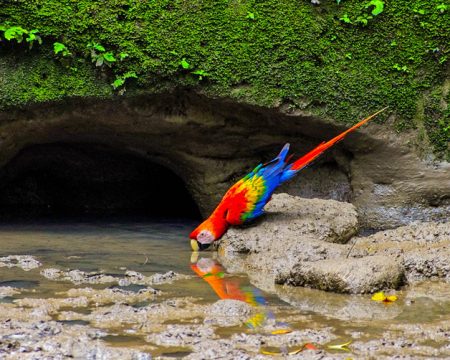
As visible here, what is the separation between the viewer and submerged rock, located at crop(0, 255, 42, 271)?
18.7ft

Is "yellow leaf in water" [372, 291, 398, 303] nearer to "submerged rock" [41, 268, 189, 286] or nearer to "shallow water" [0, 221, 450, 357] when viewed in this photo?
"shallow water" [0, 221, 450, 357]

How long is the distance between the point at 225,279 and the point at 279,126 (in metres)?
2.87

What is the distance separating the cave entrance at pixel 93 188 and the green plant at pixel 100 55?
2.20 meters

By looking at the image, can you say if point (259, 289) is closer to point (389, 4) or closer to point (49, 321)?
point (49, 321)

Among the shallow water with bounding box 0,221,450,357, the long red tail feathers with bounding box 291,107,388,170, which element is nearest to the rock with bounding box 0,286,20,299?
the shallow water with bounding box 0,221,450,357

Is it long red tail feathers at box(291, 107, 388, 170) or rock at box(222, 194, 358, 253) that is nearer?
rock at box(222, 194, 358, 253)

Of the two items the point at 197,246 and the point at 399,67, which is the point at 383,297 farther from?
the point at 399,67

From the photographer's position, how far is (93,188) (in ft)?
34.1

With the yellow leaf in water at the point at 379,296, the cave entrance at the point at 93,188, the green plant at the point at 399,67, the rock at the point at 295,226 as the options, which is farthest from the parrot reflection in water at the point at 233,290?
the cave entrance at the point at 93,188

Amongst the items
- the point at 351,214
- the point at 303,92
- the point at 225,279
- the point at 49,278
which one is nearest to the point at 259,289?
the point at 225,279

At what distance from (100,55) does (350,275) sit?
3.63 m

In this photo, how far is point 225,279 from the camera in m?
5.47

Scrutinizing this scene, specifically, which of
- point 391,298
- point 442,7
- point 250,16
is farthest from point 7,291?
point 442,7

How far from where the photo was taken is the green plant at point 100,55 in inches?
285
